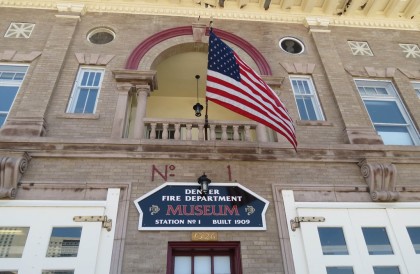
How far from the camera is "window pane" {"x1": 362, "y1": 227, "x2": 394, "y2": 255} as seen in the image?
692cm

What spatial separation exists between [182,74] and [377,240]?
7.60 meters

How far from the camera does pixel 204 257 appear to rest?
6812 millimetres

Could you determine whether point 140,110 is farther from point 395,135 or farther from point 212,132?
point 395,135

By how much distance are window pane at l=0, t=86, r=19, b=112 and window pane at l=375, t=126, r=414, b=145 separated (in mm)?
9748

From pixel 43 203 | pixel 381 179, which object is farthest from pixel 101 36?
pixel 381 179

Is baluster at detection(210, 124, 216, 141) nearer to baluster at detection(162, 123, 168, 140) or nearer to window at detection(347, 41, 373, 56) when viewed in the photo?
baluster at detection(162, 123, 168, 140)

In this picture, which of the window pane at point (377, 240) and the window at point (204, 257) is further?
the window pane at point (377, 240)

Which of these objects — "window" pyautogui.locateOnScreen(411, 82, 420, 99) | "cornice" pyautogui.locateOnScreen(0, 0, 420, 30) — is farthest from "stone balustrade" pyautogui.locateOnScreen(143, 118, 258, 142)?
"window" pyautogui.locateOnScreen(411, 82, 420, 99)

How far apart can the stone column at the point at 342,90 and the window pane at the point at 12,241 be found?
7544 mm

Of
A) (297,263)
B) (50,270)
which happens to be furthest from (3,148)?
(297,263)

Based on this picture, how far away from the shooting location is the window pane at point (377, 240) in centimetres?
692

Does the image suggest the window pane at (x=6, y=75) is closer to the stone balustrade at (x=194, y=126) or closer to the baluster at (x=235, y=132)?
the stone balustrade at (x=194, y=126)

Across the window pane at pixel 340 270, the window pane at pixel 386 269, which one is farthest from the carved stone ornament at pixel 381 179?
the window pane at pixel 340 270

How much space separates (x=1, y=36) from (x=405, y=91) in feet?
38.8
